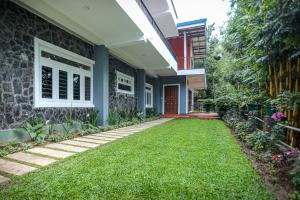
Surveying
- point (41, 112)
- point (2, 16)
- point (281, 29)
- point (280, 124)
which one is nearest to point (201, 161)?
point (280, 124)

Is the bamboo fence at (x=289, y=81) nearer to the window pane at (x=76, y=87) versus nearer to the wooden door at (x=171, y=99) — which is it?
the window pane at (x=76, y=87)

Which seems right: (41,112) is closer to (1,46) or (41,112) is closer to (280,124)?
(1,46)

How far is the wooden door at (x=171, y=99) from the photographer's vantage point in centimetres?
1403

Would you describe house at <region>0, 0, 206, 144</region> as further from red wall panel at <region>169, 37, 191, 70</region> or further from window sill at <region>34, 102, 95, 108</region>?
red wall panel at <region>169, 37, 191, 70</region>

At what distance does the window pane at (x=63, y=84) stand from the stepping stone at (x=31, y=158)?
→ 2422mm

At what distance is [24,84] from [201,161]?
165 inches

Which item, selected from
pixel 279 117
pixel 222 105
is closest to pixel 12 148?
pixel 279 117

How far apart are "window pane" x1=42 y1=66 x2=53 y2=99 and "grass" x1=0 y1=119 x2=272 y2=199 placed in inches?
102

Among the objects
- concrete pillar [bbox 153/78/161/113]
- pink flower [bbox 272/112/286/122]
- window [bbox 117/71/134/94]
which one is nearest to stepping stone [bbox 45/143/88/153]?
pink flower [bbox 272/112/286/122]

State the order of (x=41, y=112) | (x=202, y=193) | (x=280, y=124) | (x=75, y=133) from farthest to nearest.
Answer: (x=75, y=133) → (x=41, y=112) → (x=280, y=124) → (x=202, y=193)

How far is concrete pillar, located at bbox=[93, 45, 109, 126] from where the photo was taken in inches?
266

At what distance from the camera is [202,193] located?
1.95m

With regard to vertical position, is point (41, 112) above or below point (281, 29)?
below

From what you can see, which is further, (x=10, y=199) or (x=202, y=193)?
(x=202, y=193)
